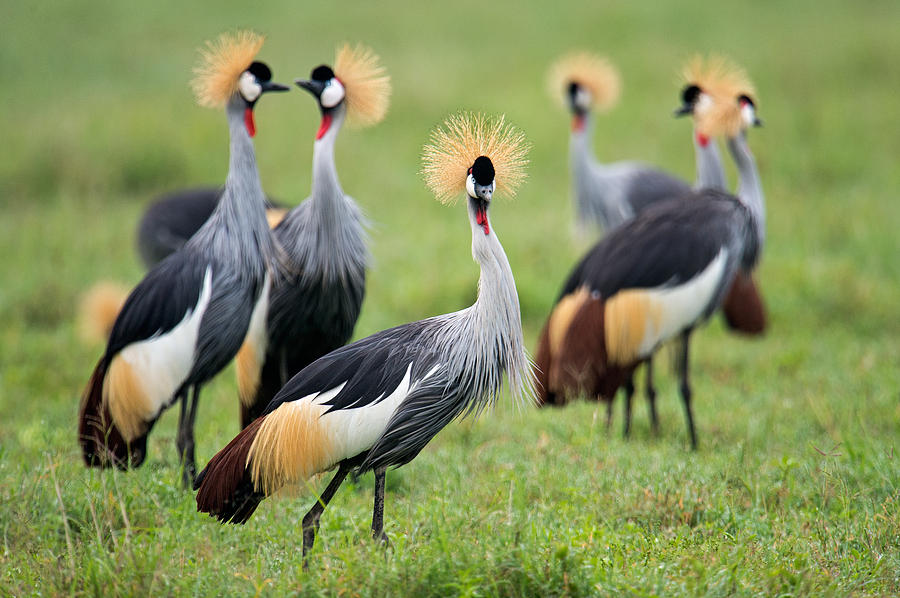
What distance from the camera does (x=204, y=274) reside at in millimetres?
3604

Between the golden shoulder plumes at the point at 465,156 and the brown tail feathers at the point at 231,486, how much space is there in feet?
2.96

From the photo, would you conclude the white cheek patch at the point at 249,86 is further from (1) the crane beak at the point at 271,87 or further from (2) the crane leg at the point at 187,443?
(2) the crane leg at the point at 187,443

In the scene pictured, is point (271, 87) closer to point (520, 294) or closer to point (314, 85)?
point (314, 85)

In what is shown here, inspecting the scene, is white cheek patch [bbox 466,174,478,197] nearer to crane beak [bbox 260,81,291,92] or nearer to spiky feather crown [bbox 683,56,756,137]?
crane beak [bbox 260,81,291,92]

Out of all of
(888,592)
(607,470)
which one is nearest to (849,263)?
(607,470)

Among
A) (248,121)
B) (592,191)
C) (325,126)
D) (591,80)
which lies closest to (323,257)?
(325,126)

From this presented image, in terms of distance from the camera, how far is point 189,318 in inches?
140

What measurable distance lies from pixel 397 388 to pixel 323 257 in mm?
1228

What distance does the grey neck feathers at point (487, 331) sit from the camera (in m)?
2.78

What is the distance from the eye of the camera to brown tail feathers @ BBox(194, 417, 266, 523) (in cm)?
274

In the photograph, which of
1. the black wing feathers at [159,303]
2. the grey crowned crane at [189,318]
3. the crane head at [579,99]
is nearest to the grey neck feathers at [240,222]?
the grey crowned crane at [189,318]

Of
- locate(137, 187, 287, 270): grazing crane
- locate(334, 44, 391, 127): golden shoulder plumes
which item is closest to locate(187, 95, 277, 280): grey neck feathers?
locate(334, 44, 391, 127): golden shoulder plumes

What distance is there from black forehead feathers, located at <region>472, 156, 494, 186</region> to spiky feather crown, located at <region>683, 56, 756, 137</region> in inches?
105

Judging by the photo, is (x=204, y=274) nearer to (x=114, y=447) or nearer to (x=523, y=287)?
(x=114, y=447)
